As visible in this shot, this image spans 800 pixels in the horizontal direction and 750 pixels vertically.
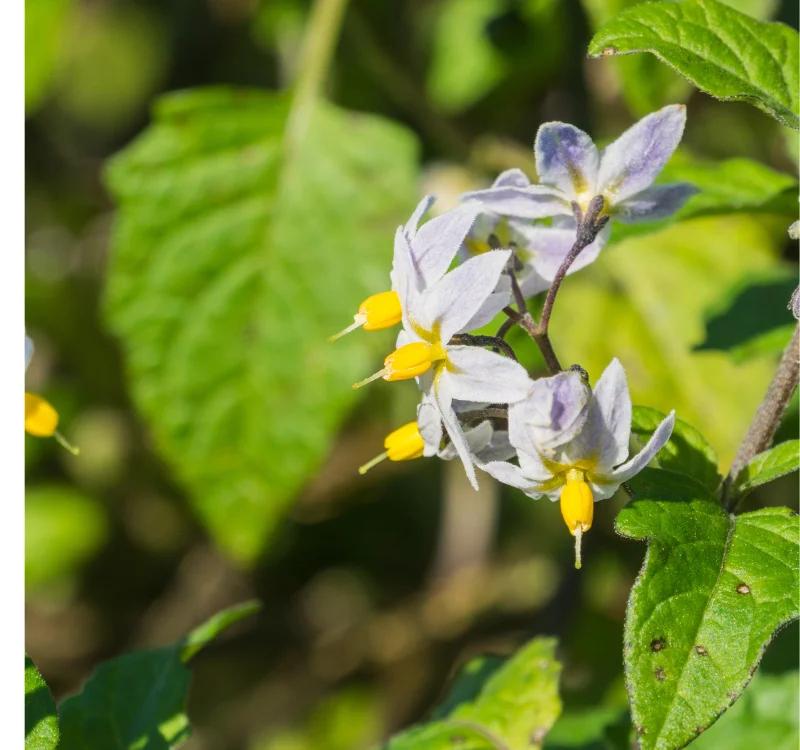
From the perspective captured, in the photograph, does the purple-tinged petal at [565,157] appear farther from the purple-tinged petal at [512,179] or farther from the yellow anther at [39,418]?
the yellow anther at [39,418]

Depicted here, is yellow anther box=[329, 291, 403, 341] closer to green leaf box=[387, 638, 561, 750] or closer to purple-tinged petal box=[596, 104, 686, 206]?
purple-tinged petal box=[596, 104, 686, 206]

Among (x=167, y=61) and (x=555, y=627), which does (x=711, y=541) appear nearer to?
(x=555, y=627)

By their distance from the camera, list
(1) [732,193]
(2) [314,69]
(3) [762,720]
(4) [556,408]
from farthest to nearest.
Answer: (2) [314,69]
(3) [762,720]
(1) [732,193]
(4) [556,408]

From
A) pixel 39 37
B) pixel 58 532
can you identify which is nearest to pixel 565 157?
pixel 39 37

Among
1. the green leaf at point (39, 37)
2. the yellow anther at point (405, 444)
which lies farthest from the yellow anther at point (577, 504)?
the green leaf at point (39, 37)

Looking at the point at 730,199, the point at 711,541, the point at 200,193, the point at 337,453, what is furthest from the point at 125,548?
the point at 711,541

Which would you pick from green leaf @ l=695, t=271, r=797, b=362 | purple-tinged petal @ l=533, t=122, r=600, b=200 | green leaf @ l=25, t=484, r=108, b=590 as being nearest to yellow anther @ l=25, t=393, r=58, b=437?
purple-tinged petal @ l=533, t=122, r=600, b=200

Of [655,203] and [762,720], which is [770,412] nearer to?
[655,203]
